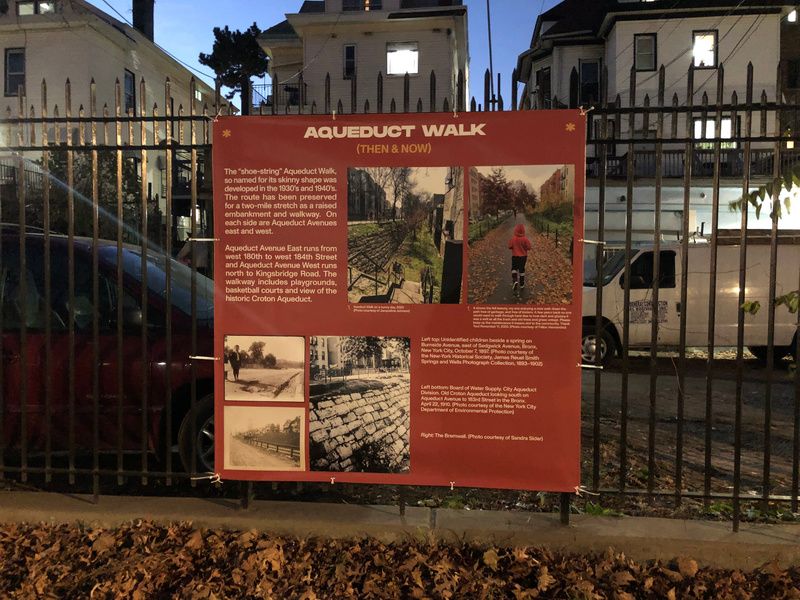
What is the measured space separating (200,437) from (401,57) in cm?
2420

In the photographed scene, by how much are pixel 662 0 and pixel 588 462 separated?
23556 mm

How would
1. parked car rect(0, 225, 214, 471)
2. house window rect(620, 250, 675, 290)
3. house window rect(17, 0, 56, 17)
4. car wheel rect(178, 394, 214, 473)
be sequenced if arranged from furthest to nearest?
house window rect(17, 0, 56, 17) < house window rect(620, 250, 675, 290) < parked car rect(0, 225, 214, 471) < car wheel rect(178, 394, 214, 473)

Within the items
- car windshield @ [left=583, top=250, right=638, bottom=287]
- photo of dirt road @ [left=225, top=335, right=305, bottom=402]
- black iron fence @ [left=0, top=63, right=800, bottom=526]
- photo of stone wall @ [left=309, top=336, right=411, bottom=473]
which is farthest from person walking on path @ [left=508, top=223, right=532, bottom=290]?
car windshield @ [left=583, top=250, right=638, bottom=287]

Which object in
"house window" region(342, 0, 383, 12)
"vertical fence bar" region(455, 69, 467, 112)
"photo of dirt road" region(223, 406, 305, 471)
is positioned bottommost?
"photo of dirt road" region(223, 406, 305, 471)

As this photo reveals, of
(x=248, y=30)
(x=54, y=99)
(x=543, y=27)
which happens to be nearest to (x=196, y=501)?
(x=54, y=99)

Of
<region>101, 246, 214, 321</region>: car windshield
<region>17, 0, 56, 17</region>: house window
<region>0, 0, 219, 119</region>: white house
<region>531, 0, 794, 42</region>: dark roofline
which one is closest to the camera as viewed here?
<region>101, 246, 214, 321</region>: car windshield

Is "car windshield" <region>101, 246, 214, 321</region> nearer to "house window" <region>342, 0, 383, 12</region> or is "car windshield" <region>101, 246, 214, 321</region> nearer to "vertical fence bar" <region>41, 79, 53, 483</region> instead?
"vertical fence bar" <region>41, 79, 53, 483</region>

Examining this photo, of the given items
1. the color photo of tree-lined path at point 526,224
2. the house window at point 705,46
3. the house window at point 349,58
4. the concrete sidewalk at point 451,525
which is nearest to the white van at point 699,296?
the concrete sidewalk at point 451,525

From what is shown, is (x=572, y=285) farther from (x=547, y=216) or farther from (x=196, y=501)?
(x=196, y=501)

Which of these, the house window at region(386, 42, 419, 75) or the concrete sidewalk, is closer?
the concrete sidewalk

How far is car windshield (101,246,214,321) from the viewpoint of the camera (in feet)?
15.0

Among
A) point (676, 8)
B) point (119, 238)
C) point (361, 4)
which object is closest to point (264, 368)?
point (119, 238)

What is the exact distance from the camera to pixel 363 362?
3.51m

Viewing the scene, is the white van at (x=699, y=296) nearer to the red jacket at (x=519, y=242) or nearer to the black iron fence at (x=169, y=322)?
the black iron fence at (x=169, y=322)
